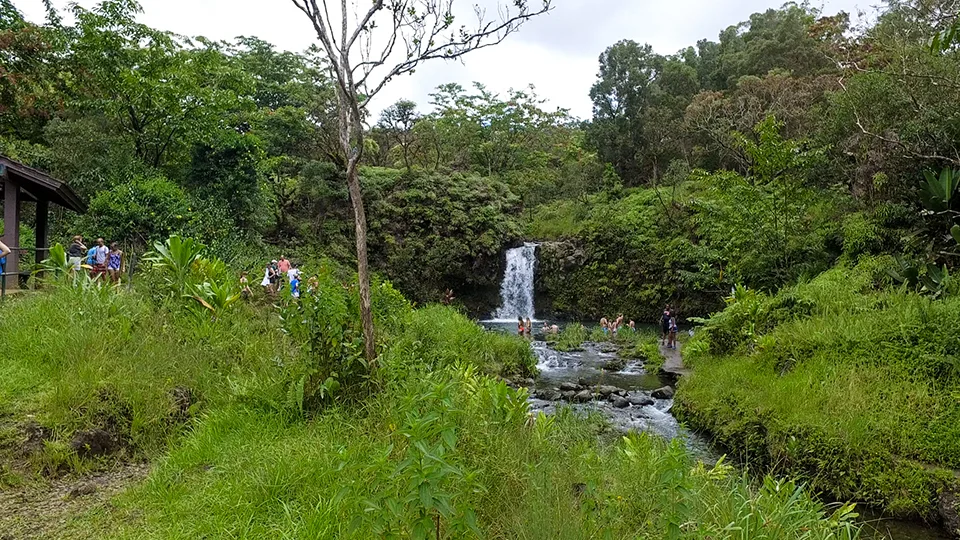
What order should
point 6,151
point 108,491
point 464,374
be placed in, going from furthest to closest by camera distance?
point 6,151, point 464,374, point 108,491

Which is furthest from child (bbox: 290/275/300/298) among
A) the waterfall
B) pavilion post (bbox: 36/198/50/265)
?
the waterfall

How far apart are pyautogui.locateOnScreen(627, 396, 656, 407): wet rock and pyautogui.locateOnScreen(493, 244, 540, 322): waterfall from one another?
1335 centimetres

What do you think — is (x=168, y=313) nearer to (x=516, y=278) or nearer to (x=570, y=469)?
(x=570, y=469)

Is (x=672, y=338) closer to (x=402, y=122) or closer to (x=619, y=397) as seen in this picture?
(x=619, y=397)

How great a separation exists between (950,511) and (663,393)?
5479mm

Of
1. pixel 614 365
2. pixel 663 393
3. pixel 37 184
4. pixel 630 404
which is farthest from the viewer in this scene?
pixel 614 365

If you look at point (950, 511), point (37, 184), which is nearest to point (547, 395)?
point (950, 511)

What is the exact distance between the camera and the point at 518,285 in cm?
2423

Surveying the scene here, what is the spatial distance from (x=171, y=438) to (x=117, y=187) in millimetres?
12527

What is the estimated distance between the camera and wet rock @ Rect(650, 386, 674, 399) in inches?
428

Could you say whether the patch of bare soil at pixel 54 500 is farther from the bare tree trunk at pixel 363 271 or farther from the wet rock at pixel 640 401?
the wet rock at pixel 640 401

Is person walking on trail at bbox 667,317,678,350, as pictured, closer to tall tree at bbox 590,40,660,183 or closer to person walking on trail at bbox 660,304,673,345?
person walking on trail at bbox 660,304,673,345

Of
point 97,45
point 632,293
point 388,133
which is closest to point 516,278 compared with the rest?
point 632,293

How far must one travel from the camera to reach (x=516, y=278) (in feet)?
79.8
